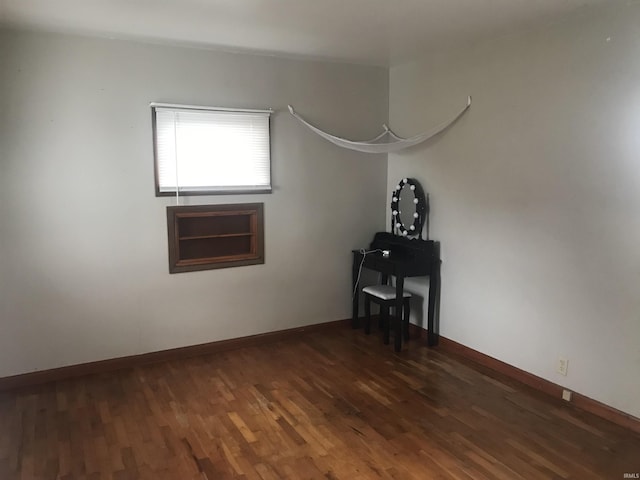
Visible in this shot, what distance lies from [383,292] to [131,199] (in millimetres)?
2167

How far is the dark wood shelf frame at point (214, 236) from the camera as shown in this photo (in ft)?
13.1

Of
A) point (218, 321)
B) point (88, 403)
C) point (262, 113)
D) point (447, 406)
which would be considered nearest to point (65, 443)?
point (88, 403)

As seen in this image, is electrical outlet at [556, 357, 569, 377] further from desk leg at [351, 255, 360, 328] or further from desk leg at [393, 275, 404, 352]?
desk leg at [351, 255, 360, 328]

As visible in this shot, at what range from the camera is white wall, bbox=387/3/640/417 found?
117 inches

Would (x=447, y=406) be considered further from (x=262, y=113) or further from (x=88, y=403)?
(x=262, y=113)

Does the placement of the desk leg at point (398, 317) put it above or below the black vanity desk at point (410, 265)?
below

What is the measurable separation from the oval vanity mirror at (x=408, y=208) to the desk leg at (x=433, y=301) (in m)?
0.38

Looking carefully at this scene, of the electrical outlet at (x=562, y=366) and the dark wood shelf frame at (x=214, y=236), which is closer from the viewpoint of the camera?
the electrical outlet at (x=562, y=366)

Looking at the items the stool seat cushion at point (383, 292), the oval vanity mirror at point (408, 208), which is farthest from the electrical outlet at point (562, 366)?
the oval vanity mirror at point (408, 208)

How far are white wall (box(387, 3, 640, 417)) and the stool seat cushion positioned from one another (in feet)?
1.44

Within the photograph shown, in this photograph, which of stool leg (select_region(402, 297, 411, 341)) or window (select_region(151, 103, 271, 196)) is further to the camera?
stool leg (select_region(402, 297, 411, 341))

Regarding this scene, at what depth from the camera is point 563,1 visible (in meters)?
2.85

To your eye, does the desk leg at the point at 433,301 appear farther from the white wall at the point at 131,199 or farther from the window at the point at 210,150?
the window at the point at 210,150

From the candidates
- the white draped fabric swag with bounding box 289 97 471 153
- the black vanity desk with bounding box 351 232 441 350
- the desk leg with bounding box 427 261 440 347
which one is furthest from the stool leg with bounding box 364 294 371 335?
the white draped fabric swag with bounding box 289 97 471 153
